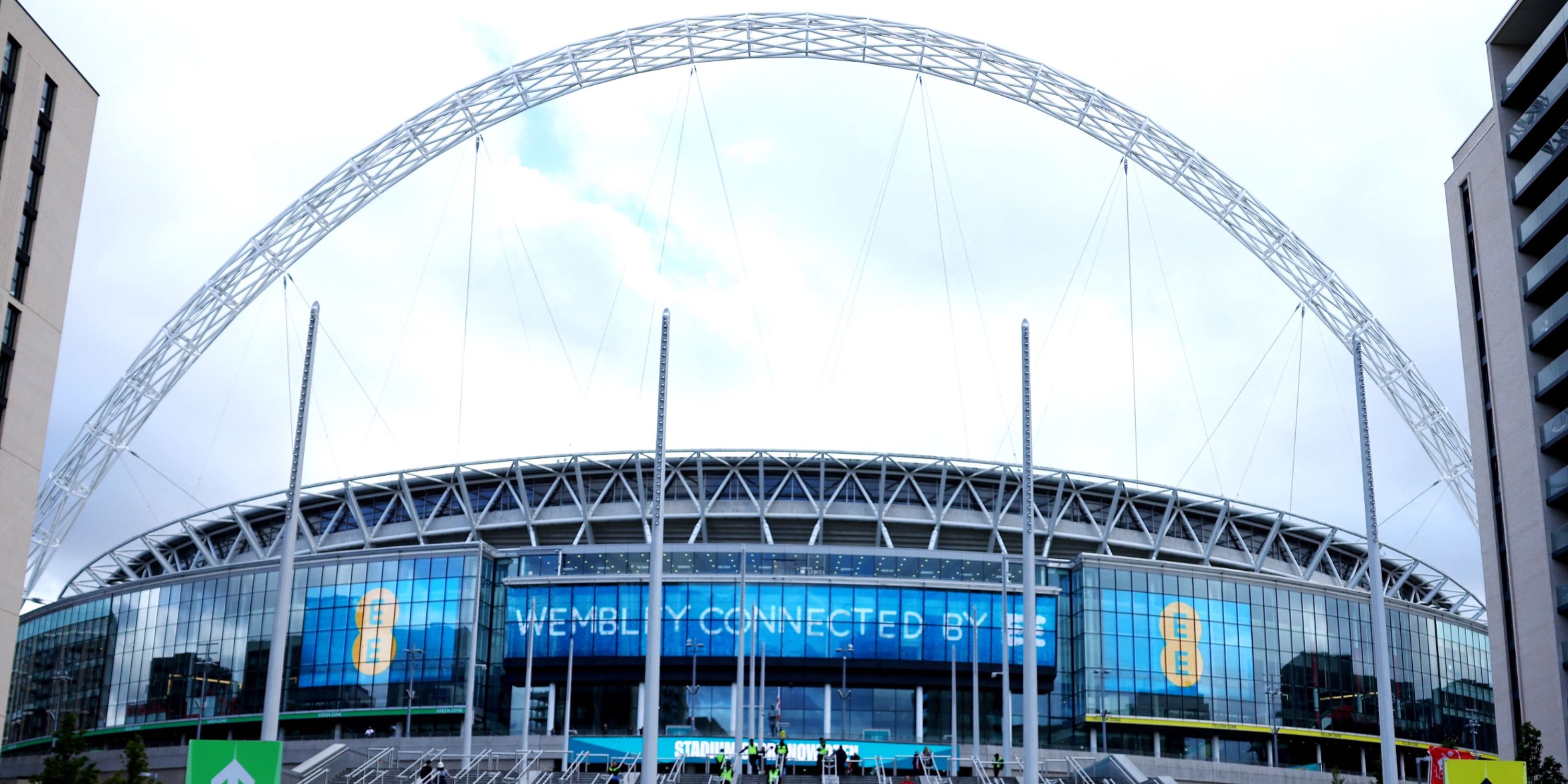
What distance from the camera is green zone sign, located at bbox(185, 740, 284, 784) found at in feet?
91.3

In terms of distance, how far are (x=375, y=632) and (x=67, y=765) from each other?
52788 mm

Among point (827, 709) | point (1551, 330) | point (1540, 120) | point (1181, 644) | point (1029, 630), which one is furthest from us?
point (1181, 644)

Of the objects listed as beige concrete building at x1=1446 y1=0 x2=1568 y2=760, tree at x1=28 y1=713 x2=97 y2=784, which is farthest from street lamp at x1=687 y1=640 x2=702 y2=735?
tree at x1=28 y1=713 x2=97 y2=784

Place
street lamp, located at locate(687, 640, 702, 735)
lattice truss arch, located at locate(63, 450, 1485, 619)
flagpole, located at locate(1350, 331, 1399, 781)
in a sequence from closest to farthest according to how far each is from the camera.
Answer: flagpole, located at locate(1350, 331, 1399, 781) → street lamp, located at locate(687, 640, 702, 735) → lattice truss arch, located at locate(63, 450, 1485, 619)

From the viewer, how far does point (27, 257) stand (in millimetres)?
56469

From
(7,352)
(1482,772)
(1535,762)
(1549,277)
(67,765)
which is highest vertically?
(1549,277)

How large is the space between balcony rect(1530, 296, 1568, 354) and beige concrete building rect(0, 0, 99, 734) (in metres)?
60.0

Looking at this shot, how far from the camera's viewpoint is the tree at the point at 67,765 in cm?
3625

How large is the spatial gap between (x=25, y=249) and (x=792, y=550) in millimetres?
47073

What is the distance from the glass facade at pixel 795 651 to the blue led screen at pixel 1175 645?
126mm

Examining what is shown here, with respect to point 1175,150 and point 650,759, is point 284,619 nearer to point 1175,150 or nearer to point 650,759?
point 650,759

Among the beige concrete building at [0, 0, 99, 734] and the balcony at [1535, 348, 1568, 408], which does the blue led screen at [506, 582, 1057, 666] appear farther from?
the beige concrete building at [0, 0, 99, 734]

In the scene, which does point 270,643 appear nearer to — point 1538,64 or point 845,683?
point 845,683

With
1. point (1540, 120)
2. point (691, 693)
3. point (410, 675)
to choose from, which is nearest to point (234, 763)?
point (1540, 120)
